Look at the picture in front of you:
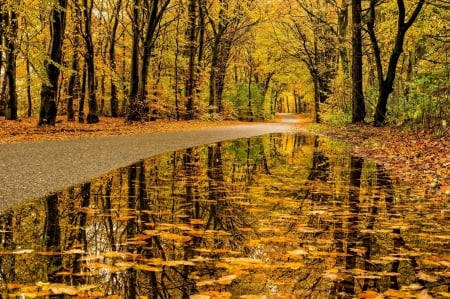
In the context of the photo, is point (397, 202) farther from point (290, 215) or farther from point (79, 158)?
point (79, 158)

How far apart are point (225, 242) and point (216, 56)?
110 ft

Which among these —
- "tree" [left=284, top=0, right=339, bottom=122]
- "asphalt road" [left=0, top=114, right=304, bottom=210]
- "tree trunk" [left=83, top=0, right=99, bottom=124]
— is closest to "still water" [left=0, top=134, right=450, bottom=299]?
"asphalt road" [left=0, top=114, right=304, bottom=210]

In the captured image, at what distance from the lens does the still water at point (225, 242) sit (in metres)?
2.64

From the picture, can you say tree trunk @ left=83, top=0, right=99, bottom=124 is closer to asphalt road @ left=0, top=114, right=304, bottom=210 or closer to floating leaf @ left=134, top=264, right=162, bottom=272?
asphalt road @ left=0, top=114, right=304, bottom=210

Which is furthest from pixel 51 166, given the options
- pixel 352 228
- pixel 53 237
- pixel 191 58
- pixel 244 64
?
pixel 244 64

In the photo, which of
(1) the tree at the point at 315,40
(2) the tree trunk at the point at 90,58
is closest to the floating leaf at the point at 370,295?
(2) the tree trunk at the point at 90,58

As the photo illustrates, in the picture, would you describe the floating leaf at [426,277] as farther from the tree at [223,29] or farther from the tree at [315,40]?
the tree at [223,29]

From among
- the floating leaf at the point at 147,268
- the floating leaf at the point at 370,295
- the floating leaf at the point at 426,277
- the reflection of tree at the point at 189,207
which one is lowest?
the floating leaf at the point at 426,277

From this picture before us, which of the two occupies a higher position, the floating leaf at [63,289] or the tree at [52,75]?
the tree at [52,75]

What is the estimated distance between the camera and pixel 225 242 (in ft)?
11.8

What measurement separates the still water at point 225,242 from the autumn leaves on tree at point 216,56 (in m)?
9.11

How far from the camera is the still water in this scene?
8.65ft

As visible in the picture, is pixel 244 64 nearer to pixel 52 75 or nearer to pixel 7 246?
pixel 52 75

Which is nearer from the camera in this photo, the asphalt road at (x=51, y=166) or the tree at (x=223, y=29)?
the asphalt road at (x=51, y=166)
